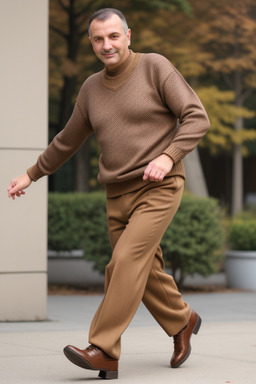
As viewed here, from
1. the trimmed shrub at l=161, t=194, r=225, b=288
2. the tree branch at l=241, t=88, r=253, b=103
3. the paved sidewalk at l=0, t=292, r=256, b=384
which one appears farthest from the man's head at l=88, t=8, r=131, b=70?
the tree branch at l=241, t=88, r=253, b=103

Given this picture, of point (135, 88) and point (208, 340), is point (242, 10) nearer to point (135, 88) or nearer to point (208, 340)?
point (208, 340)

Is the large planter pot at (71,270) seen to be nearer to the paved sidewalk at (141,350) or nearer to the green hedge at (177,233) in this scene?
the green hedge at (177,233)

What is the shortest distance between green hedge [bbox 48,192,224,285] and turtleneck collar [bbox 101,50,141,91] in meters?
5.82

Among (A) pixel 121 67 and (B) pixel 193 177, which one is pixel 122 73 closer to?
(A) pixel 121 67

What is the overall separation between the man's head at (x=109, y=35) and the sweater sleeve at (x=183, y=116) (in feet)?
1.01

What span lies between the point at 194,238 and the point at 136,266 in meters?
6.15

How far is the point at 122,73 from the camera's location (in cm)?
464

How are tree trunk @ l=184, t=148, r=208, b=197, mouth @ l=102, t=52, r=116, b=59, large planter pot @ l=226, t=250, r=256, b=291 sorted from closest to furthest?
1. mouth @ l=102, t=52, r=116, b=59
2. large planter pot @ l=226, t=250, r=256, b=291
3. tree trunk @ l=184, t=148, r=208, b=197

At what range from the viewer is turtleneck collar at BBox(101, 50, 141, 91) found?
4.64 m

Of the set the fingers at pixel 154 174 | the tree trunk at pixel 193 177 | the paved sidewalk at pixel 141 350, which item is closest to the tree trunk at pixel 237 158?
the tree trunk at pixel 193 177

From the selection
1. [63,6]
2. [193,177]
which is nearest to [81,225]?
[63,6]

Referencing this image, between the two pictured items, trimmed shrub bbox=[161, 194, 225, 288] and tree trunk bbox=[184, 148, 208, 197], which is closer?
trimmed shrub bbox=[161, 194, 225, 288]

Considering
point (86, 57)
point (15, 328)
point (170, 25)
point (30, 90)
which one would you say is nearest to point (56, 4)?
point (86, 57)

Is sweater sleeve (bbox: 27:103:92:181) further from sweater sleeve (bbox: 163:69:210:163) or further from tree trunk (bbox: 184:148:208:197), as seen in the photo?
tree trunk (bbox: 184:148:208:197)
